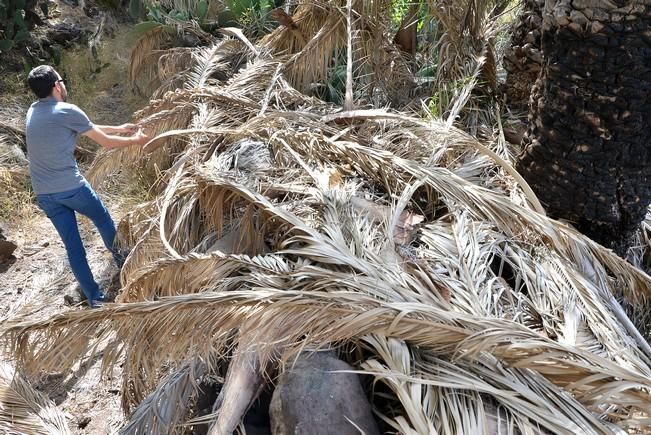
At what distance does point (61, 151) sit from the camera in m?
3.93

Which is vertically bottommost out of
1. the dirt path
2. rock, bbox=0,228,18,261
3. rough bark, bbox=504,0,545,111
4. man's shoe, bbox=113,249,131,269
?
the dirt path

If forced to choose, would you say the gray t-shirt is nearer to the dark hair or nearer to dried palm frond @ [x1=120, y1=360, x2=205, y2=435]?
the dark hair

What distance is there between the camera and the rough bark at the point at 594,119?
2.57 meters

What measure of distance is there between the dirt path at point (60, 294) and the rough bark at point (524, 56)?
3.25 meters

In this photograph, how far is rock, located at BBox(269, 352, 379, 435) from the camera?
7.05 ft

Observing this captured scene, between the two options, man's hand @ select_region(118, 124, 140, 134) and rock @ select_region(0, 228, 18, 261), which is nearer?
man's hand @ select_region(118, 124, 140, 134)

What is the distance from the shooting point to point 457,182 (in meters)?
3.06

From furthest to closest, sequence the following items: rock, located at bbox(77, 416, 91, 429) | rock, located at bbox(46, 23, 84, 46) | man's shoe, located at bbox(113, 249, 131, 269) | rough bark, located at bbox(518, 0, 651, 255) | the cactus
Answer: rock, located at bbox(46, 23, 84, 46)
the cactus
man's shoe, located at bbox(113, 249, 131, 269)
rock, located at bbox(77, 416, 91, 429)
rough bark, located at bbox(518, 0, 651, 255)

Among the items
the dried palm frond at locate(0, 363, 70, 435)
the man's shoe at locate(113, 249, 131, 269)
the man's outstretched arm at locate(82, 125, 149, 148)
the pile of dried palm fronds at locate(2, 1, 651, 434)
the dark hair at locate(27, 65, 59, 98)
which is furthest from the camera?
the man's shoe at locate(113, 249, 131, 269)

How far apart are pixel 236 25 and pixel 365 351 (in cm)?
578

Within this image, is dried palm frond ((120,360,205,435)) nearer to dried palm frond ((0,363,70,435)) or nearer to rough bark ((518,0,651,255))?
dried palm frond ((0,363,70,435))

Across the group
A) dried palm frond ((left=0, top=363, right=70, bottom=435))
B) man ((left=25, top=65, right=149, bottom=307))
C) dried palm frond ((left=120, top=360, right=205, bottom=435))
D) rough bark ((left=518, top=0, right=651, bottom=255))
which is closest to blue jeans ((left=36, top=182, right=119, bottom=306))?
man ((left=25, top=65, right=149, bottom=307))

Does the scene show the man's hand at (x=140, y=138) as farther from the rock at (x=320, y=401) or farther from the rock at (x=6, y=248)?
the rock at (x=320, y=401)

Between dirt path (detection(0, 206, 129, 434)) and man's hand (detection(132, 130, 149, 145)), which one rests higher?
man's hand (detection(132, 130, 149, 145))
